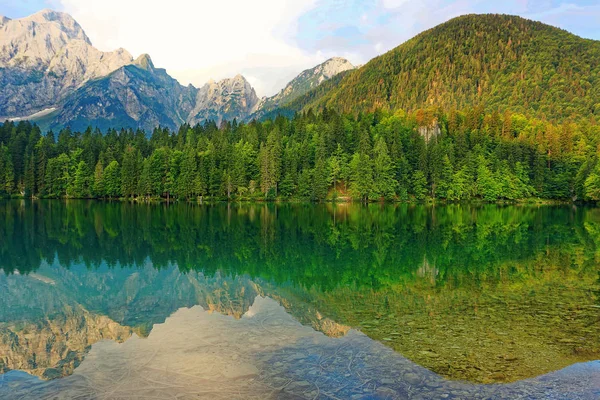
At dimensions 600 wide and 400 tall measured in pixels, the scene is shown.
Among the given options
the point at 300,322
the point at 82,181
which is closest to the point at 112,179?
the point at 82,181

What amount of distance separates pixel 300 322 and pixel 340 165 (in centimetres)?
10355

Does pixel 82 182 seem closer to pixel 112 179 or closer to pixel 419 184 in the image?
pixel 112 179

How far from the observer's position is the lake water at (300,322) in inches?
424

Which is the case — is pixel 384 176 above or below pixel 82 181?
above

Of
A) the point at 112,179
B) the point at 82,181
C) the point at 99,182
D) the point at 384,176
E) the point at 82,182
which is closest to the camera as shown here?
the point at 384,176

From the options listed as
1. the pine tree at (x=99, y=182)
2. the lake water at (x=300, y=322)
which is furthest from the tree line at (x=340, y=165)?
the lake water at (x=300, y=322)

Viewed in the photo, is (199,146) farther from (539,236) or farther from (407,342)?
(407,342)

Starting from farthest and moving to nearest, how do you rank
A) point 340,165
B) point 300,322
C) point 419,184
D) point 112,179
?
point 112,179 → point 340,165 → point 419,184 → point 300,322

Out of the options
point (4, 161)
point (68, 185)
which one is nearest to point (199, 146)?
point (68, 185)

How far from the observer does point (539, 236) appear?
4056 centimetres

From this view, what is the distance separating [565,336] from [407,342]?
17.4 feet

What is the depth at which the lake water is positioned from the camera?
10766mm

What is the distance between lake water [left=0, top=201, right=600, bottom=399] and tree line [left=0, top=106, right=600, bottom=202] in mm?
83821

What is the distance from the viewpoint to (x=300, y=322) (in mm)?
15711
